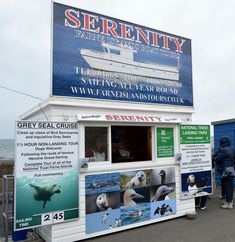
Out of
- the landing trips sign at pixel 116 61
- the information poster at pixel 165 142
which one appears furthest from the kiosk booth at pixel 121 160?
the landing trips sign at pixel 116 61

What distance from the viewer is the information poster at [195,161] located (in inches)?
267

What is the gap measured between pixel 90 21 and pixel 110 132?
232 cm

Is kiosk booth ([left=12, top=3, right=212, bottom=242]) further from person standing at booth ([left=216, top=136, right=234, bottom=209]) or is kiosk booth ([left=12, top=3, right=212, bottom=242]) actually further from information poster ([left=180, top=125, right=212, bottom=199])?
person standing at booth ([left=216, top=136, right=234, bottom=209])

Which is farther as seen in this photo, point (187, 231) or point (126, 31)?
point (126, 31)

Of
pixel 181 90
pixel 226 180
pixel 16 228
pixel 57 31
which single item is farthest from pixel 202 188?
pixel 57 31

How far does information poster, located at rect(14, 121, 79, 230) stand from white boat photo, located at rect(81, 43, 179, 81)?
4.70 feet

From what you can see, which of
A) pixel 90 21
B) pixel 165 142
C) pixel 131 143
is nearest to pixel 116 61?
pixel 90 21

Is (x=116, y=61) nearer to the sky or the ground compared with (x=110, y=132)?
nearer to the sky

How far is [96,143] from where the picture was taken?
5.68m

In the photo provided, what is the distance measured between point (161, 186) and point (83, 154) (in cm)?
212

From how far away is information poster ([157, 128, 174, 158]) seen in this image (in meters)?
6.47

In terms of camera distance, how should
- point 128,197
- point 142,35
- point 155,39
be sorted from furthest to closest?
point 155,39
point 142,35
point 128,197

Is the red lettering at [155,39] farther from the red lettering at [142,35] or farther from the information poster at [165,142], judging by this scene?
the information poster at [165,142]

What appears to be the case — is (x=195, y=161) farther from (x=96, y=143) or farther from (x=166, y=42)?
(x=166, y=42)
